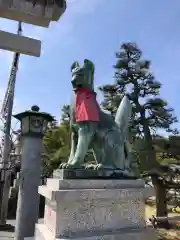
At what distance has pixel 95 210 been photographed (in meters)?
2.55

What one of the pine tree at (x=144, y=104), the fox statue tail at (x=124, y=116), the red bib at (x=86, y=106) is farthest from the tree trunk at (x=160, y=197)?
the red bib at (x=86, y=106)

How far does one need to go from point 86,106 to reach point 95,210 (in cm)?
116

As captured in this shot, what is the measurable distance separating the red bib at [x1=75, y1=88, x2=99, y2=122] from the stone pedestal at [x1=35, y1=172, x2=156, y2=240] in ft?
2.39

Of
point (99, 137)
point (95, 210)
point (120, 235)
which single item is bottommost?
point (120, 235)

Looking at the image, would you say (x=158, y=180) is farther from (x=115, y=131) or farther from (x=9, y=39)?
(x=9, y=39)

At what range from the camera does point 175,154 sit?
7316 mm

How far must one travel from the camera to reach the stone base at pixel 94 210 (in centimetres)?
241

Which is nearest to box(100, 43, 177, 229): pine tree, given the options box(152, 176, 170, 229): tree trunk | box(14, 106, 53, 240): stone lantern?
box(152, 176, 170, 229): tree trunk

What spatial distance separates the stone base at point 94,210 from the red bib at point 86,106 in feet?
2.39

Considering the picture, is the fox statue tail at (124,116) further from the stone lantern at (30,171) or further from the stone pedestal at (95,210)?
the stone lantern at (30,171)

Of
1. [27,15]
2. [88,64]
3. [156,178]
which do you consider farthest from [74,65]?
[156,178]

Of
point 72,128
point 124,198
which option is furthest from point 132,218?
point 72,128

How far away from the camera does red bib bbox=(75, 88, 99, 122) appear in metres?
2.87

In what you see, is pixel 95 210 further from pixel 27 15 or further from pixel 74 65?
pixel 27 15
